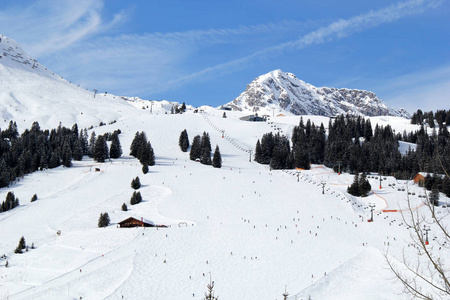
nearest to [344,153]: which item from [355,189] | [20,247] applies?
[355,189]

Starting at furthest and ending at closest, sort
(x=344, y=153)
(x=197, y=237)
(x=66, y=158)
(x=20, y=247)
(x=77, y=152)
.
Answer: (x=344, y=153) < (x=77, y=152) < (x=66, y=158) < (x=197, y=237) < (x=20, y=247)

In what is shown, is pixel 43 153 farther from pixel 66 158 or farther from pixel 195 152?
pixel 195 152

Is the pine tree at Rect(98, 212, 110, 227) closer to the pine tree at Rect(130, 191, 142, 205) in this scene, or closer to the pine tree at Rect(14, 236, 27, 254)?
the pine tree at Rect(14, 236, 27, 254)

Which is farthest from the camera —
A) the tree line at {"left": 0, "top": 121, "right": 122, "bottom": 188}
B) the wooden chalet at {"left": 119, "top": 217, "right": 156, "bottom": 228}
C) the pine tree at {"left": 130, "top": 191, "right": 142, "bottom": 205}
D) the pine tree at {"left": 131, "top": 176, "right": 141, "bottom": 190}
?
the tree line at {"left": 0, "top": 121, "right": 122, "bottom": 188}

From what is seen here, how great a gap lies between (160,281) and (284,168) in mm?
76654

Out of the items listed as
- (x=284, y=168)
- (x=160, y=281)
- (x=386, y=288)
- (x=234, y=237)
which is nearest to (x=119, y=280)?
(x=160, y=281)

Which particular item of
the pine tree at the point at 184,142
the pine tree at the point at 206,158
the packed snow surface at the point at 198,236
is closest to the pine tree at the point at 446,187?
the packed snow surface at the point at 198,236

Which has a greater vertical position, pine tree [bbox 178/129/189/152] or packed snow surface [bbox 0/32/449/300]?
pine tree [bbox 178/129/189/152]

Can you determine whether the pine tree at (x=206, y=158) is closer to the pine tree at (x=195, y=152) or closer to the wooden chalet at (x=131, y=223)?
the pine tree at (x=195, y=152)

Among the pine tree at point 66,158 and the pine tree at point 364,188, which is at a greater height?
the pine tree at point 66,158

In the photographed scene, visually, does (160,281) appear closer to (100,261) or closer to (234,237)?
(100,261)

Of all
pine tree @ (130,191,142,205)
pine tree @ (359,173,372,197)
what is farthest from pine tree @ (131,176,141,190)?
pine tree @ (359,173,372,197)

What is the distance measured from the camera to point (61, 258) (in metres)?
42.8

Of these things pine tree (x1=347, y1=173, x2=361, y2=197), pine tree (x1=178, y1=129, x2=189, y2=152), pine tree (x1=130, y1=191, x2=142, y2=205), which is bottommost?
pine tree (x1=130, y1=191, x2=142, y2=205)
